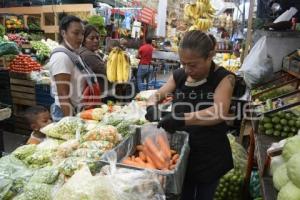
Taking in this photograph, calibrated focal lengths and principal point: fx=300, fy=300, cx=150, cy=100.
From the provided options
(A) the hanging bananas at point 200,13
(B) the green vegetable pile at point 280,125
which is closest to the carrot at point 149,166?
(B) the green vegetable pile at point 280,125

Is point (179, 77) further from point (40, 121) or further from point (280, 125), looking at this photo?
point (40, 121)

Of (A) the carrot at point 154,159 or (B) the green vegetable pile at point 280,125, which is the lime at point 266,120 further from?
(A) the carrot at point 154,159

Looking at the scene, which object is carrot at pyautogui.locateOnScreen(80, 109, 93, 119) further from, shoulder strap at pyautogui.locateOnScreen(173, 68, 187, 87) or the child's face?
shoulder strap at pyautogui.locateOnScreen(173, 68, 187, 87)

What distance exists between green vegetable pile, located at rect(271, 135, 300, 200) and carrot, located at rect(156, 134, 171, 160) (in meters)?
0.67

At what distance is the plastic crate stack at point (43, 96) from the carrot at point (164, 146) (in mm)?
4154

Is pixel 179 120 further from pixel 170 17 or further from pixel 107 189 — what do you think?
pixel 170 17

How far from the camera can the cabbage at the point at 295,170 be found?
4.18ft

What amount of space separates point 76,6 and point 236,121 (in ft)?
17.3

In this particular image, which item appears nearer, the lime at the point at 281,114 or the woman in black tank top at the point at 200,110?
the woman in black tank top at the point at 200,110

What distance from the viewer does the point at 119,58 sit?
5.14 meters

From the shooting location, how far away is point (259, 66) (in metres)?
4.34

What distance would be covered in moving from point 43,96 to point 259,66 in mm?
4008

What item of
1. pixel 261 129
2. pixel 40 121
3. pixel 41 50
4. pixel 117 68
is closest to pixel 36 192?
pixel 40 121

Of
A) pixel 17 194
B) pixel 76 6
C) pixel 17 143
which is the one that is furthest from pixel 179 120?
pixel 76 6
